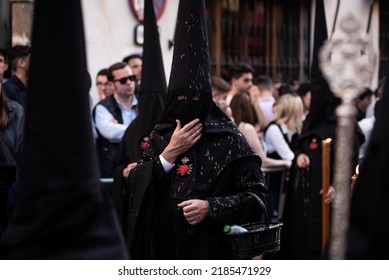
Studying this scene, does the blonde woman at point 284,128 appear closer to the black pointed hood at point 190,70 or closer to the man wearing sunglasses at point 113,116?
the man wearing sunglasses at point 113,116

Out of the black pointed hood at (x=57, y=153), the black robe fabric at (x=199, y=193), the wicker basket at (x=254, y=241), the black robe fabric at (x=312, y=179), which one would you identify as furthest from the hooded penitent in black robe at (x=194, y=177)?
the black robe fabric at (x=312, y=179)

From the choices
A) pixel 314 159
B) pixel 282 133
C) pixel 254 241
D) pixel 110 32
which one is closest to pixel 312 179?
pixel 314 159

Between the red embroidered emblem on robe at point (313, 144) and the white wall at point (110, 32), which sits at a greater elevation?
the white wall at point (110, 32)

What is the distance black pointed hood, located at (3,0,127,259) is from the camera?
9.42ft

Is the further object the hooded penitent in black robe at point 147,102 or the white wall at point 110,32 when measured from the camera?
the white wall at point 110,32

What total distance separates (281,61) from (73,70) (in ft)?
46.8

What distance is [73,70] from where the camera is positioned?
2.91 meters

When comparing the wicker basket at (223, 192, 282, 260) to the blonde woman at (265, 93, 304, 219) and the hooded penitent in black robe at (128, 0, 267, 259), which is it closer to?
the hooded penitent in black robe at (128, 0, 267, 259)

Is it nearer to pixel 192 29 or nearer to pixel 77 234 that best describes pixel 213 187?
pixel 192 29

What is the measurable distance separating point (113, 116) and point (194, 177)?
11.7ft

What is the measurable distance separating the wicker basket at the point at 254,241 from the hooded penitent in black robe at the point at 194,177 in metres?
0.14

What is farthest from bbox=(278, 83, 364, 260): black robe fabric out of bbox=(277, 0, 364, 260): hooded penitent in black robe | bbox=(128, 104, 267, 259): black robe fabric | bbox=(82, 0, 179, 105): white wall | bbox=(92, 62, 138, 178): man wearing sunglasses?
bbox=(82, 0, 179, 105): white wall

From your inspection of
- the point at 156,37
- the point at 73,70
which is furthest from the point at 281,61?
the point at 73,70

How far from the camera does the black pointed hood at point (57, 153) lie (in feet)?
9.42
